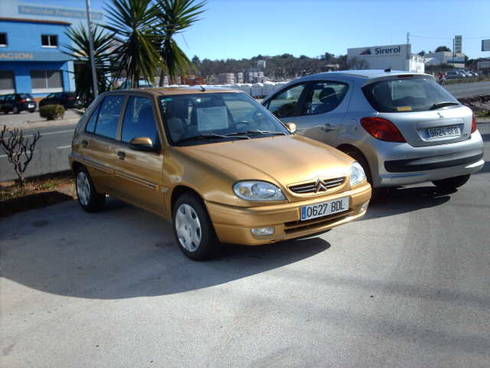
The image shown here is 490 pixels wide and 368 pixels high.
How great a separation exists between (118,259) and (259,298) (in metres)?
1.78

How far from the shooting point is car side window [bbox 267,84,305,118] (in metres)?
7.65

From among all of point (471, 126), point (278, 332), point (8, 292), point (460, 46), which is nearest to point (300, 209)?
point (278, 332)

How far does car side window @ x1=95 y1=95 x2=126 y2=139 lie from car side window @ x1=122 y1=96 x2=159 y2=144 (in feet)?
0.82

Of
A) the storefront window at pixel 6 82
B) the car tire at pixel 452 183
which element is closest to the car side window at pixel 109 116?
the car tire at pixel 452 183

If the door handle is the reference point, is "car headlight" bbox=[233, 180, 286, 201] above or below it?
below

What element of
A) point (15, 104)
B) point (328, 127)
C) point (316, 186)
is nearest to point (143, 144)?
point (316, 186)

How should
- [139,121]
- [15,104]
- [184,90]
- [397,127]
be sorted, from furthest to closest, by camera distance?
[15,104], [397,127], [184,90], [139,121]

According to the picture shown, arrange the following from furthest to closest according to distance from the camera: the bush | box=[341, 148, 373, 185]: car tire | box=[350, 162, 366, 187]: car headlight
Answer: the bush, box=[341, 148, 373, 185]: car tire, box=[350, 162, 366, 187]: car headlight

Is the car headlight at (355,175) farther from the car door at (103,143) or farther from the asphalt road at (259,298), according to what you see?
the car door at (103,143)

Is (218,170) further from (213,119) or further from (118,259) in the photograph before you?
(118,259)

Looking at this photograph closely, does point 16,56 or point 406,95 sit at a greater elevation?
point 16,56

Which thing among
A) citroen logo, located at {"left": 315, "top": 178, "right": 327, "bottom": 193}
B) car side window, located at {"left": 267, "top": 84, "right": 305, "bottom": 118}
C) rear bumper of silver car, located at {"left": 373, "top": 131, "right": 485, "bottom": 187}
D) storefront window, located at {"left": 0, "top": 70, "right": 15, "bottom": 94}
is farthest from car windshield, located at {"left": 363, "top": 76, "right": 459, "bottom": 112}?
storefront window, located at {"left": 0, "top": 70, "right": 15, "bottom": 94}

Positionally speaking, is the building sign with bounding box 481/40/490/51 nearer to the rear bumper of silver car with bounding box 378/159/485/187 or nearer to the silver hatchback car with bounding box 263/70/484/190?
the silver hatchback car with bounding box 263/70/484/190

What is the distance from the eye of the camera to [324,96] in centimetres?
723
